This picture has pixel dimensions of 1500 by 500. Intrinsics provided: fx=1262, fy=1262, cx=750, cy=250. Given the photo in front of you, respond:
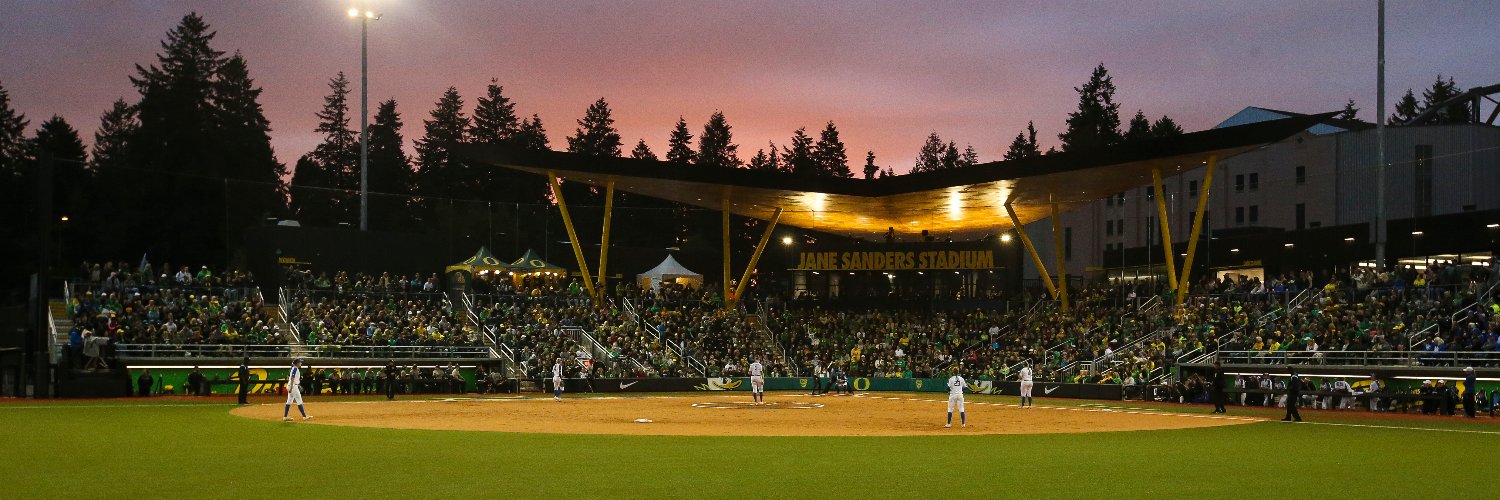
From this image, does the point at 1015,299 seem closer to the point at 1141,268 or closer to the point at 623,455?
the point at 1141,268

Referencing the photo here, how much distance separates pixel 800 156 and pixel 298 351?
88427mm

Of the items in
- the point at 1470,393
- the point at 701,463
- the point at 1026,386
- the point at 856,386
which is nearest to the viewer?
the point at 701,463

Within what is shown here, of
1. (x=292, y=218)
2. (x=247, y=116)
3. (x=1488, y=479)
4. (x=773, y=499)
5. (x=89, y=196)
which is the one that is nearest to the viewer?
(x=773, y=499)

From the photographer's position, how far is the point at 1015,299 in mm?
65500

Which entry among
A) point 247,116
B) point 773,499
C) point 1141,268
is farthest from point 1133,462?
point 247,116

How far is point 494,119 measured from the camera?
117438 millimetres

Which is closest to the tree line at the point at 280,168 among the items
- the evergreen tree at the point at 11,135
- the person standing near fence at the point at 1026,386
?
the evergreen tree at the point at 11,135

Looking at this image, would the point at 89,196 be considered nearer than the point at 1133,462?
No

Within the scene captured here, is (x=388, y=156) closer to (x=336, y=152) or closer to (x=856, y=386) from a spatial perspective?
(x=336, y=152)

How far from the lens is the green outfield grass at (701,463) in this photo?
15008 mm

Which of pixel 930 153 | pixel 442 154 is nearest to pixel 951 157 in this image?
pixel 930 153

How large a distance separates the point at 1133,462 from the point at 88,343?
113 ft

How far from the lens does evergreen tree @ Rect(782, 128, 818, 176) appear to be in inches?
5123

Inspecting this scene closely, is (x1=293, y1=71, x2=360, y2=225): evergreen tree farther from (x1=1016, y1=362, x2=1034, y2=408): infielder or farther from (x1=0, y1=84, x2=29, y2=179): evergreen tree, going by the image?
(x1=1016, y1=362, x2=1034, y2=408): infielder
